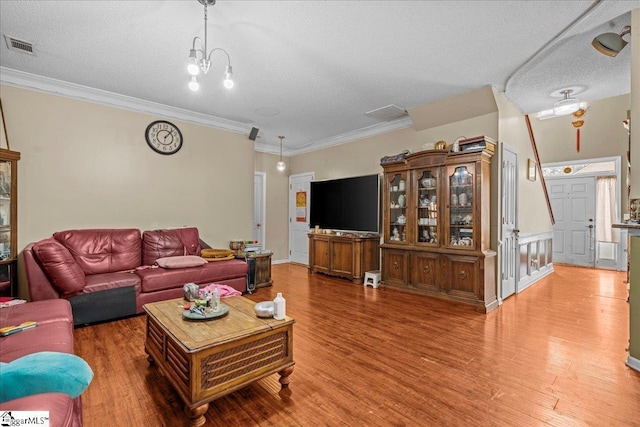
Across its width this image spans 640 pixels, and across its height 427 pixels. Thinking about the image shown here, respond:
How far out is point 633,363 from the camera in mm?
2201

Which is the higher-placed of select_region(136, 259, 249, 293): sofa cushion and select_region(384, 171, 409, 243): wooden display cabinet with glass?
select_region(384, 171, 409, 243): wooden display cabinet with glass

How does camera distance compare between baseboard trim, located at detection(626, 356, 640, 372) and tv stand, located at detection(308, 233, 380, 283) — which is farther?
tv stand, located at detection(308, 233, 380, 283)

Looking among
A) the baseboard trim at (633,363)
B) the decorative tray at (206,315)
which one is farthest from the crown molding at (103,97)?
the baseboard trim at (633,363)

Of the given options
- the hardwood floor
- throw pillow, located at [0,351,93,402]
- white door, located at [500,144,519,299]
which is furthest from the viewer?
white door, located at [500,144,519,299]

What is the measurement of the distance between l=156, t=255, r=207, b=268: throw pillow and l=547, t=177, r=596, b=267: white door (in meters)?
7.33

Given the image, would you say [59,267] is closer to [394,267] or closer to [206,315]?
[206,315]

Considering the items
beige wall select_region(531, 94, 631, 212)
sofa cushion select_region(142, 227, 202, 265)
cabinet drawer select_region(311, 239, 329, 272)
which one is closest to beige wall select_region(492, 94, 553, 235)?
beige wall select_region(531, 94, 631, 212)

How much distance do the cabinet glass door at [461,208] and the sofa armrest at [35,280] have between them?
14.1 feet

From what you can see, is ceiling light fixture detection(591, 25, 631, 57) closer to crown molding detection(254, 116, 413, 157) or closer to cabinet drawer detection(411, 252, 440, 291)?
crown molding detection(254, 116, 413, 157)

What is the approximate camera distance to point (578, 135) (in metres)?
6.25

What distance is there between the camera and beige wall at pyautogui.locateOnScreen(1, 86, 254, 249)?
3.44 meters

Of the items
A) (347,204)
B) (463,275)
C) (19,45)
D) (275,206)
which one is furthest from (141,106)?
(463,275)

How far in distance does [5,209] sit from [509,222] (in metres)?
5.79

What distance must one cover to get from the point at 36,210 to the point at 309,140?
4323mm
